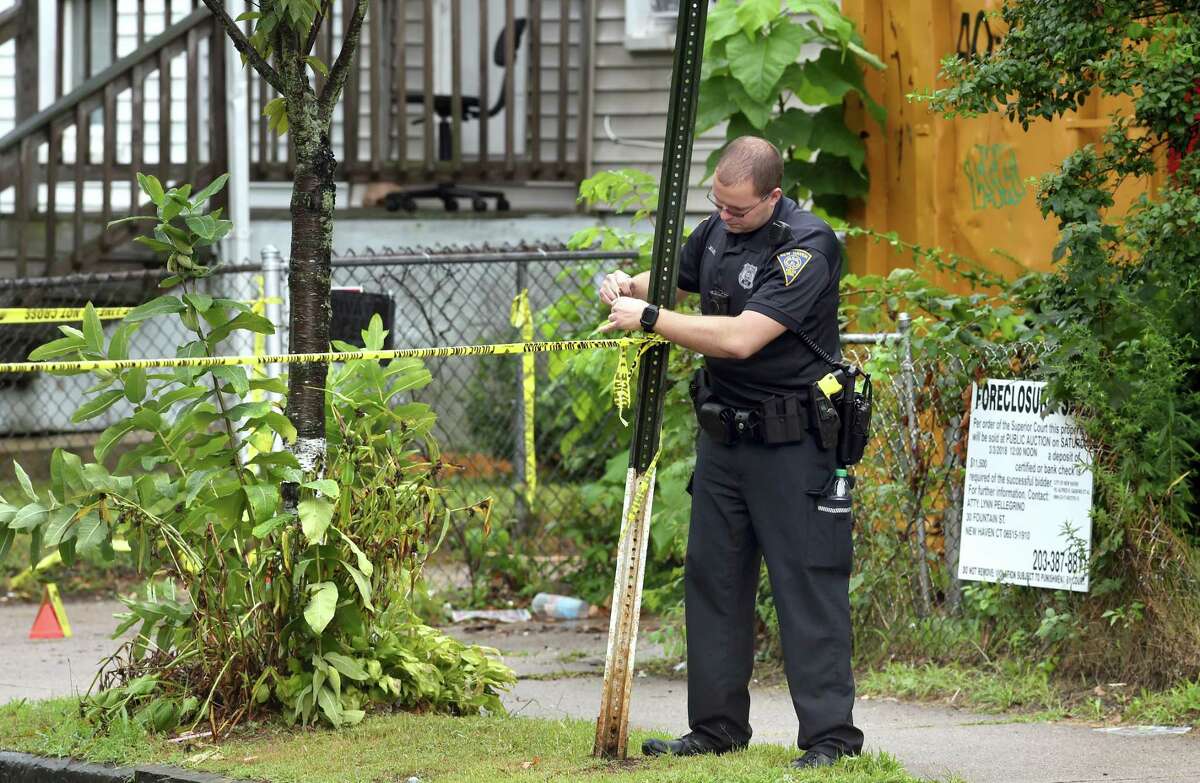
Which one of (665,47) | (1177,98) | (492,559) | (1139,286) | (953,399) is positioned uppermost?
(665,47)

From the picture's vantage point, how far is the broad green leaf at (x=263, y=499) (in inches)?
200

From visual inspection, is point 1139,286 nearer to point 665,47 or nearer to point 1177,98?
point 1177,98

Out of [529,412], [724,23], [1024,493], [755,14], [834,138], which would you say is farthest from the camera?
[529,412]

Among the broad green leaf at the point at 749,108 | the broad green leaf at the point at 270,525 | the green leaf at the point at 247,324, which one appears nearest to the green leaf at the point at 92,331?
the green leaf at the point at 247,324

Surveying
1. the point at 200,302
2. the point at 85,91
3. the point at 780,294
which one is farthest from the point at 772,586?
the point at 85,91

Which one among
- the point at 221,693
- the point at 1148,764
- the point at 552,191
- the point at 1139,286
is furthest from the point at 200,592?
the point at 552,191

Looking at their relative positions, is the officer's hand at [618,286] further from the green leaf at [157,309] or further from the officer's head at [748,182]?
the green leaf at [157,309]

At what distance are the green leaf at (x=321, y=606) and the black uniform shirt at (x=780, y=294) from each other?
4.62 feet

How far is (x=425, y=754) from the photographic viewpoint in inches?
192

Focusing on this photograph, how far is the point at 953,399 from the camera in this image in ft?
21.2

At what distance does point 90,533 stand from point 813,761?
2.37 metres

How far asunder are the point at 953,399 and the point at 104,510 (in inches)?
133

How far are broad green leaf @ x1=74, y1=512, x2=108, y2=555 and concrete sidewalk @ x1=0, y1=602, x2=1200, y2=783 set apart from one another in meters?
1.60

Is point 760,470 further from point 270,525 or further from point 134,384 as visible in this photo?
point 134,384
